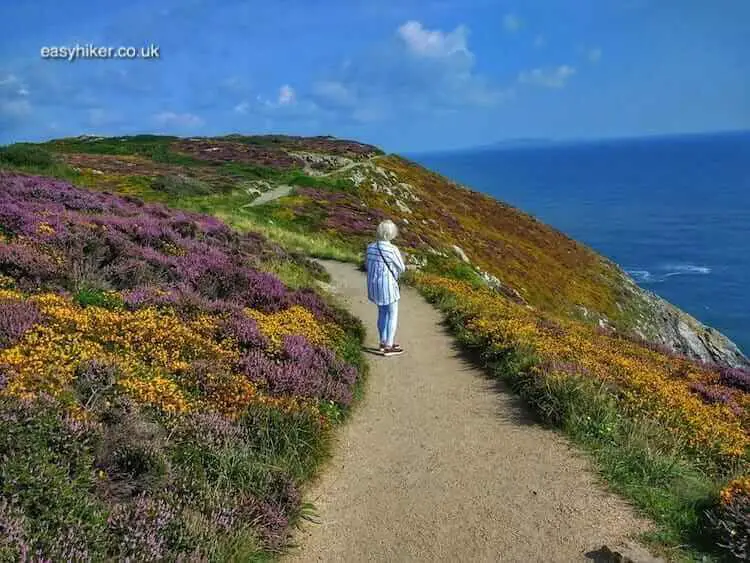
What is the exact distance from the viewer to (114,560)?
179 inches

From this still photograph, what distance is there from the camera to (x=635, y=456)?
7.64 metres

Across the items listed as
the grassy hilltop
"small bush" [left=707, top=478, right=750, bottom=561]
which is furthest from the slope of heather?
"small bush" [left=707, top=478, right=750, bottom=561]

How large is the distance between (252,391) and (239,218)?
25.0 m

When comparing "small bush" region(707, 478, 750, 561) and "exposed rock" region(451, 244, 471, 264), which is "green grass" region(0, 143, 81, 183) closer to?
"exposed rock" region(451, 244, 471, 264)

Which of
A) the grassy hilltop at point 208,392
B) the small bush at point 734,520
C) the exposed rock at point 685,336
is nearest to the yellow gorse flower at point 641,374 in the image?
the grassy hilltop at point 208,392

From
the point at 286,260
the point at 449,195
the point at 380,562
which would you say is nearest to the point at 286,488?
the point at 380,562

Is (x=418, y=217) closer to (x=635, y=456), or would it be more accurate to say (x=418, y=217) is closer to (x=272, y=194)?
(x=272, y=194)

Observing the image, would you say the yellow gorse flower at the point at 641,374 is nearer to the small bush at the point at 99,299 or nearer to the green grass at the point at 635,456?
the green grass at the point at 635,456

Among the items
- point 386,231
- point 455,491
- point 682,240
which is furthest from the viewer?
point 682,240

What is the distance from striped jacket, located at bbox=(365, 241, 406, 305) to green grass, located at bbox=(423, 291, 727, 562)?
279cm

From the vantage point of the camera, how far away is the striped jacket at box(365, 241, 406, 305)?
12.1 meters

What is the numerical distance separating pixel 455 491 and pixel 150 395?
4.01 meters

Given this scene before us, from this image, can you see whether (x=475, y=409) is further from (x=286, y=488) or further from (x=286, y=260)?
(x=286, y=260)

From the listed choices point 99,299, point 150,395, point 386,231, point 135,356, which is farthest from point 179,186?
point 150,395
